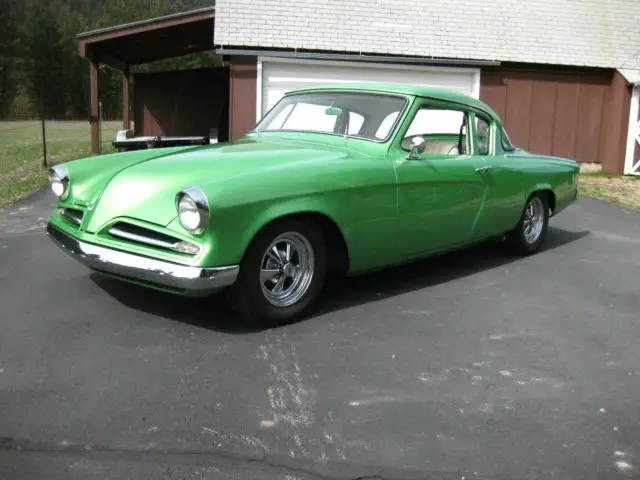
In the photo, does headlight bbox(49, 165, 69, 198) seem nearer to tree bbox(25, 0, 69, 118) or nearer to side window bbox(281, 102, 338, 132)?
side window bbox(281, 102, 338, 132)

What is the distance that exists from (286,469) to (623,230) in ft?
22.3

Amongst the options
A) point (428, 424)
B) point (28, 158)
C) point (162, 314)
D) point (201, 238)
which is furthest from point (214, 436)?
point (28, 158)

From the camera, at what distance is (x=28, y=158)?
16250 millimetres

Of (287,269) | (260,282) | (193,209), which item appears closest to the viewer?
(193,209)

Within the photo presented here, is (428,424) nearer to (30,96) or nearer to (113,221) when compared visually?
(113,221)

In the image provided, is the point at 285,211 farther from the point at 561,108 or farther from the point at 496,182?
the point at 561,108

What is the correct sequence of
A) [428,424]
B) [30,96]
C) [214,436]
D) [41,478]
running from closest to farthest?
[41,478], [214,436], [428,424], [30,96]

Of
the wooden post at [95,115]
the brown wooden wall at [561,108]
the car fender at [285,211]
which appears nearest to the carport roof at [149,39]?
the wooden post at [95,115]

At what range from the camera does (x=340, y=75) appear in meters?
13.6

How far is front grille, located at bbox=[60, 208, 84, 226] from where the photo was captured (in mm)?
4254

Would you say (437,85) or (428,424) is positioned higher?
(437,85)

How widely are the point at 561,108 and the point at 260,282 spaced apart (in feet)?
42.0

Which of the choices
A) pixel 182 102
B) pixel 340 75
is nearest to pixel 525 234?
pixel 340 75

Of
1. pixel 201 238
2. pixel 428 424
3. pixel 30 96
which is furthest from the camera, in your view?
pixel 30 96
